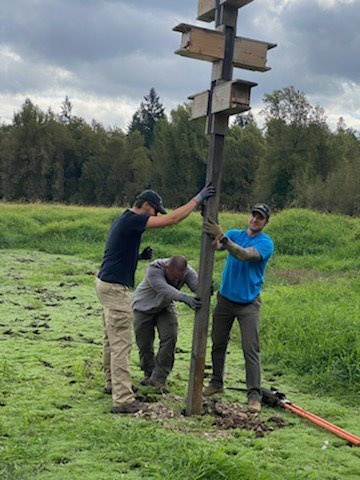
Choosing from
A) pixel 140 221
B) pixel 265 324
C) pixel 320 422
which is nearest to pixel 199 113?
pixel 140 221

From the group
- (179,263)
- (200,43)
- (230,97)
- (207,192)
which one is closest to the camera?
(230,97)

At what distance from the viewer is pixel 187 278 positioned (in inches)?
230

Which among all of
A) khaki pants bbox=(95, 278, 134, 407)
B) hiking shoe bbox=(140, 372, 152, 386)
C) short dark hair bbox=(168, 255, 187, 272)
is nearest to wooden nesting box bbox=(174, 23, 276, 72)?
short dark hair bbox=(168, 255, 187, 272)

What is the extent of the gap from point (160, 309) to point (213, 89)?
216cm

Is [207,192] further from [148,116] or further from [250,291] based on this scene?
[148,116]

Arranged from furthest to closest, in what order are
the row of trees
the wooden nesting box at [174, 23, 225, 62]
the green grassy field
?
the row of trees < the wooden nesting box at [174, 23, 225, 62] < the green grassy field

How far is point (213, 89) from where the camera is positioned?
5.05m

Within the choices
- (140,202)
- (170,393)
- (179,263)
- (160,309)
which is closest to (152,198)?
(140,202)

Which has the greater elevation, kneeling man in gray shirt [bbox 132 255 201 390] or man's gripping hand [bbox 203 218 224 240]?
man's gripping hand [bbox 203 218 224 240]

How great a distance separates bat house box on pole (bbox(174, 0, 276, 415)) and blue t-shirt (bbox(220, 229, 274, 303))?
1.63 feet

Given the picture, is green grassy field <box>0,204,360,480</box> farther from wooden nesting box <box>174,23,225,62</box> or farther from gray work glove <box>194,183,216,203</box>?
wooden nesting box <box>174,23,225,62</box>

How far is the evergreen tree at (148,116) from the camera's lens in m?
63.6

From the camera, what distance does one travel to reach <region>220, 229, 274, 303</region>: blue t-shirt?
18.1ft

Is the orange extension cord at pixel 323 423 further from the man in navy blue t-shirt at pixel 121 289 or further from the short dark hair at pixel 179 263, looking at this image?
the short dark hair at pixel 179 263
